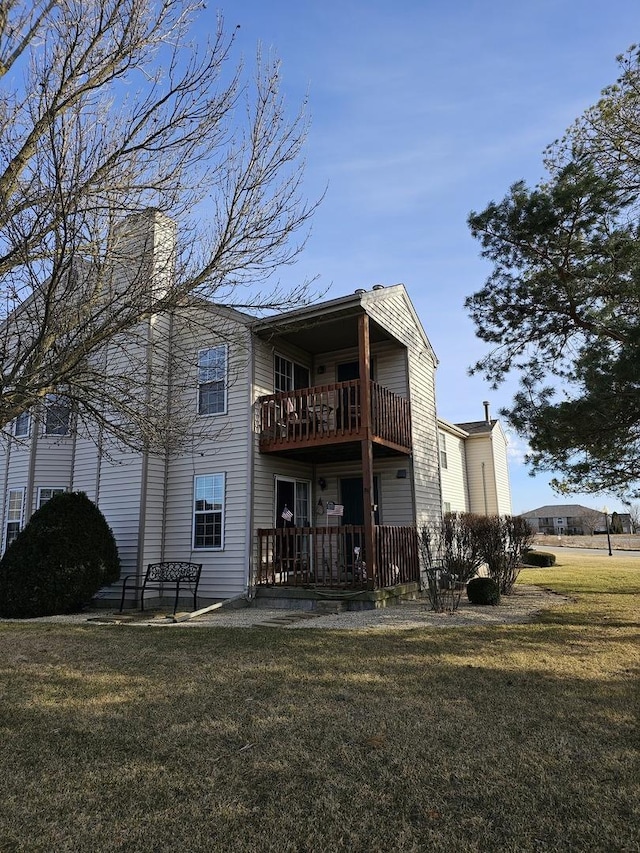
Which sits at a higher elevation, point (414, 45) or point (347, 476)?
point (414, 45)

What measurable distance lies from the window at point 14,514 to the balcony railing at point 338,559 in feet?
22.9

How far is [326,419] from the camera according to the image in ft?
41.5

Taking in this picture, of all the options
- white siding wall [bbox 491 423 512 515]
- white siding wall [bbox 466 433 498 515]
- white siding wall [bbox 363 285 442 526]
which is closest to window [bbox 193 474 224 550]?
white siding wall [bbox 363 285 442 526]

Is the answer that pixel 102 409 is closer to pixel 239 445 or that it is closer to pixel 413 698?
pixel 413 698

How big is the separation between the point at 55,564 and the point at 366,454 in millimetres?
6585

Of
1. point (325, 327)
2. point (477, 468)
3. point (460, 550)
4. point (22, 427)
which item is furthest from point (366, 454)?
point (477, 468)

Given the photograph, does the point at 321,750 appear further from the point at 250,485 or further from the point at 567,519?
the point at 567,519

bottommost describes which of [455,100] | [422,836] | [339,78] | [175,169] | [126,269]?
[422,836]

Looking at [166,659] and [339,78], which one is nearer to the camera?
[166,659]

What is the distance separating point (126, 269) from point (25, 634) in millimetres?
6026

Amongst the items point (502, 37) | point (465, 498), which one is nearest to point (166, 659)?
point (502, 37)

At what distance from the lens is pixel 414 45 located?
Answer: 8008 mm

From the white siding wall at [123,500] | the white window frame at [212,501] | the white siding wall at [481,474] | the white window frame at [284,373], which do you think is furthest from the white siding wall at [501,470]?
the white siding wall at [123,500]

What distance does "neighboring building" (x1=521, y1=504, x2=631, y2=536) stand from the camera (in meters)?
88.9
